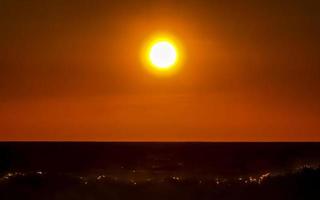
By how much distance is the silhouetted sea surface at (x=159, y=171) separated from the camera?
2975 mm

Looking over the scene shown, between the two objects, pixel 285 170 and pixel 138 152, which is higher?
pixel 138 152

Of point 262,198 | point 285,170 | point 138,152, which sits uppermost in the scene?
point 138,152

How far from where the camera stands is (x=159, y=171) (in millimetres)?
2947

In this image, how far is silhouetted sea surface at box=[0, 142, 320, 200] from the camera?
9.76 ft

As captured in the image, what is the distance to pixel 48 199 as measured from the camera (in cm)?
303

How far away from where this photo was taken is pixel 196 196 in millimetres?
2998

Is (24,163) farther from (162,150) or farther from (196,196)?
(196,196)

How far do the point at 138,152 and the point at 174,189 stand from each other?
37 centimetres

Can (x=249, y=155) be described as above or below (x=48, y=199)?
above

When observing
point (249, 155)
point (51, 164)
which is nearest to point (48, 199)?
point (51, 164)

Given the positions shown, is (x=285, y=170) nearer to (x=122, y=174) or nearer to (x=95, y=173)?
(x=122, y=174)

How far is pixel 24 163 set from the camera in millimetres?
3035

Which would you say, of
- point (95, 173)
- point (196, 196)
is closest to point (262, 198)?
point (196, 196)

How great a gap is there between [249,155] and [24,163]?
5.43ft
